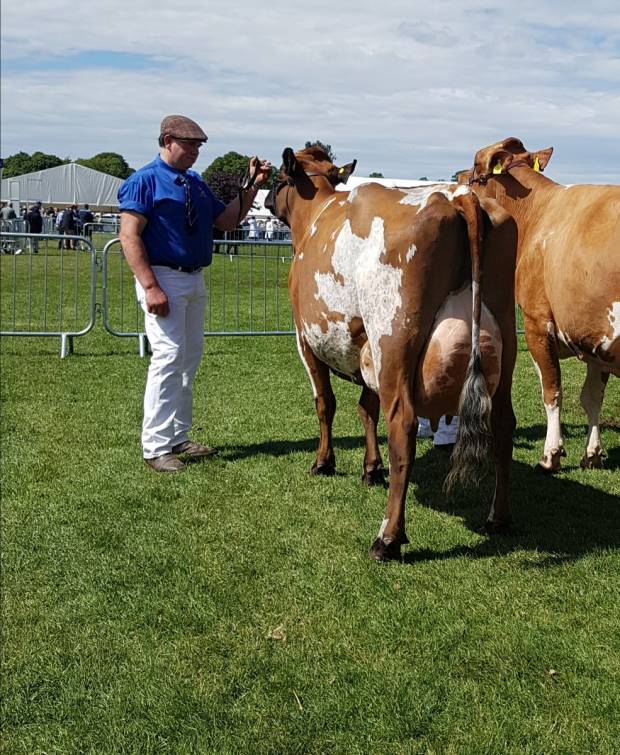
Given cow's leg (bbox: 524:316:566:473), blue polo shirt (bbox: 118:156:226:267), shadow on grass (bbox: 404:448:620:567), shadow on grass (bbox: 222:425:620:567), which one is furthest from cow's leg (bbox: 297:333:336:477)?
cow's leg (bbox: 524:316:566:473)

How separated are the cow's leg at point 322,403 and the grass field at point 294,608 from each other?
181 mm

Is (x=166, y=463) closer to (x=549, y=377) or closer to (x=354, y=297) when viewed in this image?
(x=354, y=297)

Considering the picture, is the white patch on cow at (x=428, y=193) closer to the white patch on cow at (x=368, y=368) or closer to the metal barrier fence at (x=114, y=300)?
the white patch on cow at (x=368, y=368)

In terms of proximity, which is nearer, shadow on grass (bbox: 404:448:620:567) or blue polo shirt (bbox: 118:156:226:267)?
shadow on grass (bbox: 404:448:620:567)

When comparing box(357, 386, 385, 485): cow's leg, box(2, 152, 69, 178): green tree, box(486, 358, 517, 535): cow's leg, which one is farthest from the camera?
box(2, 152, 69, 178): green tree

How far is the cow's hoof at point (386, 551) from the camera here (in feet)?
16.1

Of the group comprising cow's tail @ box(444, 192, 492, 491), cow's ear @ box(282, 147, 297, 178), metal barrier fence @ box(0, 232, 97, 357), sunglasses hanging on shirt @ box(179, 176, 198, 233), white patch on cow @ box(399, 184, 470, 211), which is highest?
cow's ear @ box(282, 147, 297, 178)

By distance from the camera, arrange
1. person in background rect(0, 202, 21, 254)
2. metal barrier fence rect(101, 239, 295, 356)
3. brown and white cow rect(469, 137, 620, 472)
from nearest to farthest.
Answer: brown and white cow rect(469, 137, 620, 472) < metal barrier fence rect(101, 239, 295, 356) < person in background rect(0, 202, 21, 254)

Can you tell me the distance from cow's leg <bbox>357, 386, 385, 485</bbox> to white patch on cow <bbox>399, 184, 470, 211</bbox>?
5.94 feet

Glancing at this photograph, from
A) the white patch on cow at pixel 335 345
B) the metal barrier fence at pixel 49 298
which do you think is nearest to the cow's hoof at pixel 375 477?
the white patch on cow at pixel 335 345

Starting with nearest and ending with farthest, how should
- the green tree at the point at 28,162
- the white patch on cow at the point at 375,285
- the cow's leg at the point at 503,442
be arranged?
the white patch on cow at the point at 375,285 → the cow's leg at the point at 503,442 → the green tree at the point at 28,162

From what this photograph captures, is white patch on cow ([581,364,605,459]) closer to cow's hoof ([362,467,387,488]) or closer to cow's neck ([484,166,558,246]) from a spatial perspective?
cow's neck ([484,166,558,246])

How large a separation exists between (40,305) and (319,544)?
1268cm

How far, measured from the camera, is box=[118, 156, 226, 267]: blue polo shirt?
651cm
